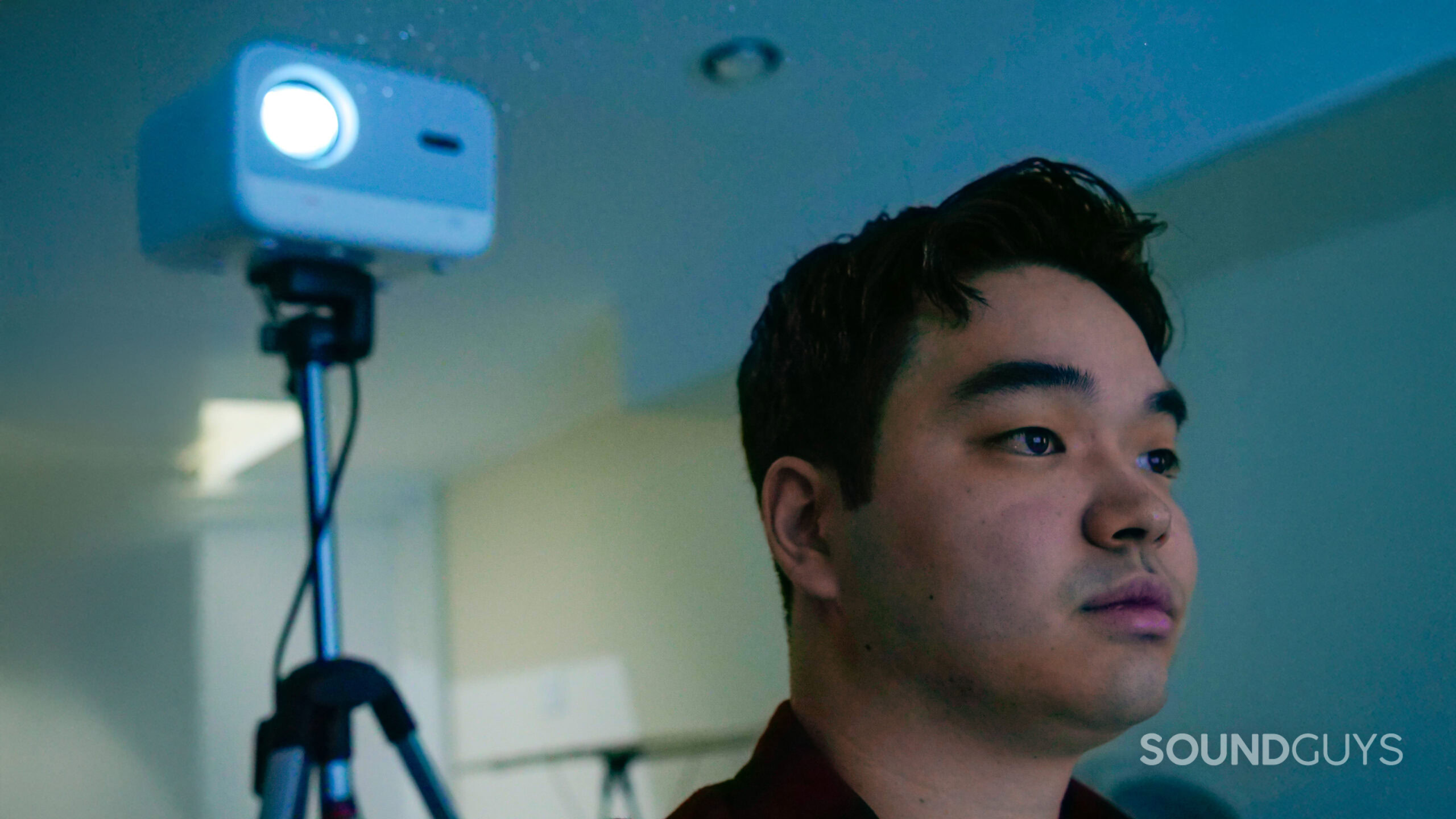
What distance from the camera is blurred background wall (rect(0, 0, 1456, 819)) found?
1072 mm

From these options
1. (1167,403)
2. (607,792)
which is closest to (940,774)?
(1167,403)

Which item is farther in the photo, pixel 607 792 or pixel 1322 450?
pixel 607 792

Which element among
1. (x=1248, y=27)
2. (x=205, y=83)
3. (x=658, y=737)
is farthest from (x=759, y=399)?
(x=658, y=737)

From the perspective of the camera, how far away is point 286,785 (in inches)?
30.6

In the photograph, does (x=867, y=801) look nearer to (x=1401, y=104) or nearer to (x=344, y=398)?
(x=1401, y=104)

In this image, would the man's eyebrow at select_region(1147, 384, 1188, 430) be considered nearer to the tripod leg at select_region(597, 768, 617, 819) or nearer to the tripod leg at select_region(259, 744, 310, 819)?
the tripod leg at select_region(259, 744, 310, 819)

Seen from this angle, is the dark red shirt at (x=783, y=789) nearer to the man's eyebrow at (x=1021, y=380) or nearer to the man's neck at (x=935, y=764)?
the man's neck at (x=935, y=764)

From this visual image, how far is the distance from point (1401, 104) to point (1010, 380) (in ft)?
2.10

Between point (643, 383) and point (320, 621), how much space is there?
1.25 m

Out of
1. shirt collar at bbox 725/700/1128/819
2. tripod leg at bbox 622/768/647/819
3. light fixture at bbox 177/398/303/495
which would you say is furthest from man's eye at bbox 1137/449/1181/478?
light fixture at bbox 177/398/303/495

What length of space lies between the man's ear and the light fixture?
1.84 meters

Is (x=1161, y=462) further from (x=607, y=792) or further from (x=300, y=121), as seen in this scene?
(x=607, y=792)

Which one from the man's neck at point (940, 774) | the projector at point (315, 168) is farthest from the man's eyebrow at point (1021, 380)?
the projector at point (315, 168)

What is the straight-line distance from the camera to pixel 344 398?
95.9 inches
